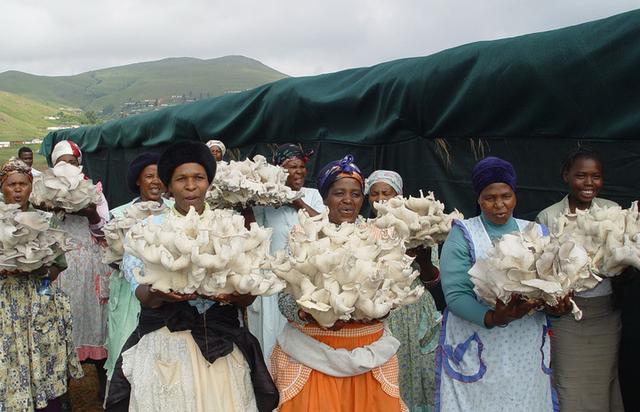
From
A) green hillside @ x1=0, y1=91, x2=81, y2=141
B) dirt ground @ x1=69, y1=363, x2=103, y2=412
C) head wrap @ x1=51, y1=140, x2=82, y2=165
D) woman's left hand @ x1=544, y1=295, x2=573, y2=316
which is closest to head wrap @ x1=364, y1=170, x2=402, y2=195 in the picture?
woman's left hand @ x1=544, y1=295, x2=573, y2=316

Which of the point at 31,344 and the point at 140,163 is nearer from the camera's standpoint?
the point at 31,344

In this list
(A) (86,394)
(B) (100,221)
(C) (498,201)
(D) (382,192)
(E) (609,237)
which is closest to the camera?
(E) (609,237)

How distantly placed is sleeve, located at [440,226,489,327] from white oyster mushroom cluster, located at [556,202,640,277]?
446 mm

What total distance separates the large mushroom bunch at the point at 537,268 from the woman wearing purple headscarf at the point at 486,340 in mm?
313

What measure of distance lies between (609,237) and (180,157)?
6.77ft

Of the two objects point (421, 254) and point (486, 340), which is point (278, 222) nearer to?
point (421, 254)

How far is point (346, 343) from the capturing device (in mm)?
2287

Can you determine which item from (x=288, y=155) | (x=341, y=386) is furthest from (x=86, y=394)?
(x=341, y=386)

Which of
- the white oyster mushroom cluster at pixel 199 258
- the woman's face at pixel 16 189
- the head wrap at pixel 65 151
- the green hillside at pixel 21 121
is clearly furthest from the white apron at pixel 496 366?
the green hillside at pixel 21 121

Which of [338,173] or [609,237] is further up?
[338,173]

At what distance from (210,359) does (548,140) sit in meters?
2.70

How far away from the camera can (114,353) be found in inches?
159

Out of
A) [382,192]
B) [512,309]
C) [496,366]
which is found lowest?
[496,366]

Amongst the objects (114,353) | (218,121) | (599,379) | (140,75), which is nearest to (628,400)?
(599,379)
